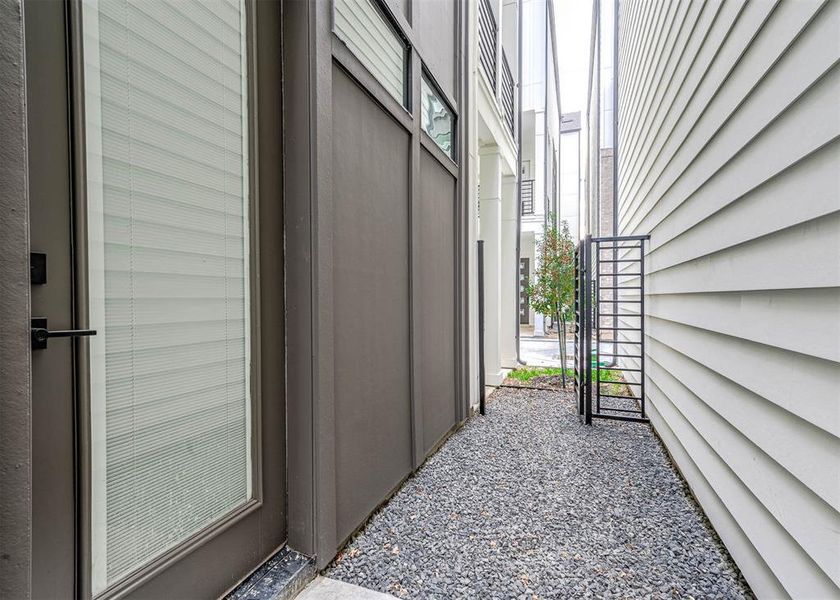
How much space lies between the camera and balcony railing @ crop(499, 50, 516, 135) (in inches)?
238

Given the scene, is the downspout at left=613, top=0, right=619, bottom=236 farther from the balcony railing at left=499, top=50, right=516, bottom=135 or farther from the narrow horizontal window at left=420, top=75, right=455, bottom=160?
the narrow horizontal window at left=420, top=75, right=455, bottom=160

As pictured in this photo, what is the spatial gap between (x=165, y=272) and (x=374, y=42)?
170 cm

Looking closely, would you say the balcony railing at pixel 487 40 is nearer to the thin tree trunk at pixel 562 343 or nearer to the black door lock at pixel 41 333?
the thin tree trunk at pixel 562 343

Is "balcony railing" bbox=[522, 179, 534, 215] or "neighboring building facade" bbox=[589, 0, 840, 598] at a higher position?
"balcony railing" bbox=[522, 179, 534, 215]

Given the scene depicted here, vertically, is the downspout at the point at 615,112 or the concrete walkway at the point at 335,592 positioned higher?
the downspout at the point at 615,112

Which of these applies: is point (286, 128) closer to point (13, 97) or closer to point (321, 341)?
point (321, 341)

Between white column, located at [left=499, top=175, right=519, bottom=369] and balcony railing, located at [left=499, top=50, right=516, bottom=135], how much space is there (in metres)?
0.87

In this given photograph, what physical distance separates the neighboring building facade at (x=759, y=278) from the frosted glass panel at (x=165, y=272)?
176 centimetres

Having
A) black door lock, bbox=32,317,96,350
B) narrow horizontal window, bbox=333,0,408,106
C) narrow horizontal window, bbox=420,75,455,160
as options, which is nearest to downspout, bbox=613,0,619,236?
narrow horizontal window, bbox=420,75,455,160

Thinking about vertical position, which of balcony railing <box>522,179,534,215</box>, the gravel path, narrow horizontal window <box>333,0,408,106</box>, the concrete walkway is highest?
balcony railing <box>522,179,534,215</box>

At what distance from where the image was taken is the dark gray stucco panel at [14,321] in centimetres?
73

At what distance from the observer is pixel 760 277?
1518 millimetres

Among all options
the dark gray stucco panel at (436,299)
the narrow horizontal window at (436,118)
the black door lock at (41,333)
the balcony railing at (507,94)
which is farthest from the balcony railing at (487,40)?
the black door lock at (41,333)

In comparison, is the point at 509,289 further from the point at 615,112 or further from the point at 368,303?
the point at 368,303
